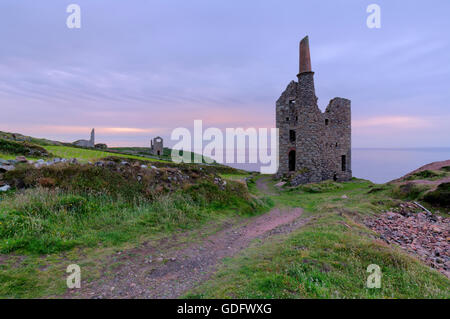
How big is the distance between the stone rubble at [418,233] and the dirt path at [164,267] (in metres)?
3.95

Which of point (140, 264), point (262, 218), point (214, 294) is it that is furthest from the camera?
point (262, 218)

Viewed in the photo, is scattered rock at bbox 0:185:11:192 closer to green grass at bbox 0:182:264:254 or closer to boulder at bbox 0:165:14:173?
green grass at bbox 0:182:264:254

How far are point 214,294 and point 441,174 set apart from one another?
1994cm

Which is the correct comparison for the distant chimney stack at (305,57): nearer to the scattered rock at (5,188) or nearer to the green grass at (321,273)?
the green grass at (321,273)

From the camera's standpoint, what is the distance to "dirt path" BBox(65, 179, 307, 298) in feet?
12.8

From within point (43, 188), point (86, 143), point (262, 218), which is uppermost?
point (86, 143)

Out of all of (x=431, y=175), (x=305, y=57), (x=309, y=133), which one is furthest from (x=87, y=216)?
(x=305, y=57)

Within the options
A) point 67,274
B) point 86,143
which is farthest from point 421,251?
point 86,143

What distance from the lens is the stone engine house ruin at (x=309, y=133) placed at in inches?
913

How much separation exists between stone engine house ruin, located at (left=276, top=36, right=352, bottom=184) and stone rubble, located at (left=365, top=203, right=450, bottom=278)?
489 inches

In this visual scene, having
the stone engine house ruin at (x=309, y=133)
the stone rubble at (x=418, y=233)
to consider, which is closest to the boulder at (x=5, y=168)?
the stone rubble at (x=418, y=233)

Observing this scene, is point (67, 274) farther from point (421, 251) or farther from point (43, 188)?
point (421, 251)

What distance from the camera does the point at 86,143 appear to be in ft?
165

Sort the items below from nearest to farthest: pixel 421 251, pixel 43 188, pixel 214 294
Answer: pixel 214 294, pixel 421 251, pixel 43 188
